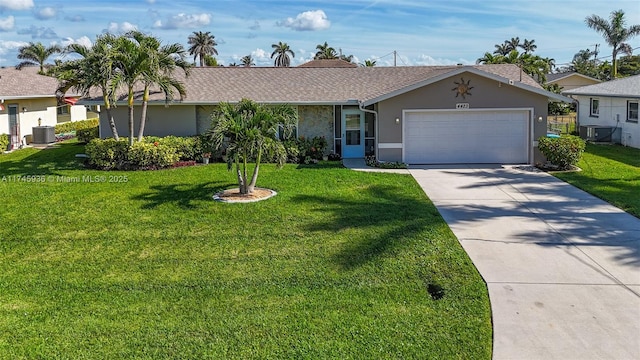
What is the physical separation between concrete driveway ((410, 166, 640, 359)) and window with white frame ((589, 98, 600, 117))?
14.0 meters

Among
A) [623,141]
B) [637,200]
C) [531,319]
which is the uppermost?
[623,141]

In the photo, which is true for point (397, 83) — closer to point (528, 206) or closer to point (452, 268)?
point (528, 206)

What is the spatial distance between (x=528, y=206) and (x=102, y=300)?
366 inches

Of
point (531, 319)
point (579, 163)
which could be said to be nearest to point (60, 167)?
point (531, 319)

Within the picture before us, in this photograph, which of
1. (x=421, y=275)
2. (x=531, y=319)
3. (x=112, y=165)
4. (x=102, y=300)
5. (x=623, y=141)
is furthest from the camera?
(x=623, y=141)

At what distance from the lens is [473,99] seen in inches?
715

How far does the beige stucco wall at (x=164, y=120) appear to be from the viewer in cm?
2031

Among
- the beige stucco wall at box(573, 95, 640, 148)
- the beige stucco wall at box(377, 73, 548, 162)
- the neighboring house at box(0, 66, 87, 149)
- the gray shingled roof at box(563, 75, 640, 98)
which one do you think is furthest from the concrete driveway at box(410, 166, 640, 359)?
the neighboring house at box(0, 66, 87, 149)

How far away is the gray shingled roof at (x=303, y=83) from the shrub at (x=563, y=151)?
9.30 feet

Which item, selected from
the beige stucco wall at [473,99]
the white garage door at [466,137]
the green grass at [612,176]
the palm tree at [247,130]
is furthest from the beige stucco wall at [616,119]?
the palm tree at [247,130]

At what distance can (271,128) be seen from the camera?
1284cm

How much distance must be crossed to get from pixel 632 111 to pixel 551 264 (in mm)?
17849

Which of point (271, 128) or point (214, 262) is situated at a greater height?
point (271, 128)

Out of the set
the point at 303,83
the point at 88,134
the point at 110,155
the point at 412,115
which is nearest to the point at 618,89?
the point at 412,115
